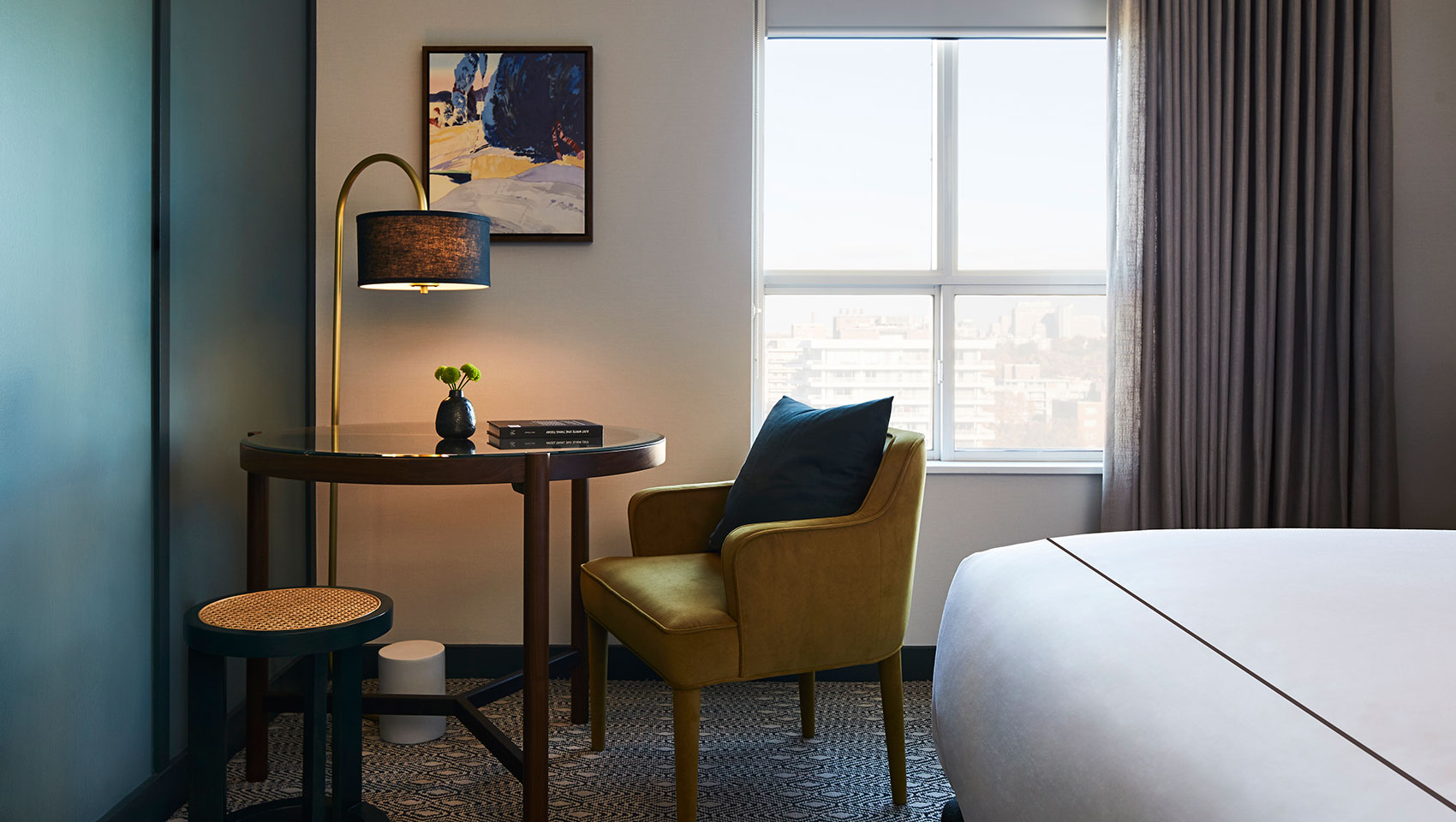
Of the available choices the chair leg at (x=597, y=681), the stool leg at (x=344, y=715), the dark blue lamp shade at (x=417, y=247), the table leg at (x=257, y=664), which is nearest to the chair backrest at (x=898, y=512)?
the chair leg at (x=597, y=681)

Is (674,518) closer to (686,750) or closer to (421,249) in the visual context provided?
(686,750)

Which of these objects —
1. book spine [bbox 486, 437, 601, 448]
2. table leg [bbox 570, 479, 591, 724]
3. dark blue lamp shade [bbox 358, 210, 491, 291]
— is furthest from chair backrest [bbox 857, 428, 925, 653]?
dark blue lamp shade [bbox 358, 210, 491, 291]

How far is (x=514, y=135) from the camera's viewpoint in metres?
2.87

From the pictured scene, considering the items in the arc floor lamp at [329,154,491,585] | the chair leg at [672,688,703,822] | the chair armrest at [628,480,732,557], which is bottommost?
the chair leg at [672,688,703,822]

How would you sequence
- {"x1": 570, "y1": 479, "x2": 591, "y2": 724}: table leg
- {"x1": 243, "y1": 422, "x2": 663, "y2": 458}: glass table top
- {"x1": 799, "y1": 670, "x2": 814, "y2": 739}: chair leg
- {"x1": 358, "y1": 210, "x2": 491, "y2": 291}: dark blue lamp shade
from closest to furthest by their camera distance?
1. {"x1": 243, "y1": 422, "x2": 663, "y2": 458}: glass table top
2. {"x1": 358, "y1": 210, "x2": 491, "y2": 291}: dark blue lamp shade
3. {"x1": 799, "y1": 670, "x2": 814, "y2": 739}: chair leg
4. {"x1": 570, "y1": 479, "x2": 591, "y2": 724}: table leg

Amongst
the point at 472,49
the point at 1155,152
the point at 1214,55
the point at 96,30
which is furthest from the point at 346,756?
the point at 1214,55

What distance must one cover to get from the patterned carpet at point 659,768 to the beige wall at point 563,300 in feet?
1.71

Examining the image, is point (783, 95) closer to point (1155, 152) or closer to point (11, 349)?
point (1155, 152)

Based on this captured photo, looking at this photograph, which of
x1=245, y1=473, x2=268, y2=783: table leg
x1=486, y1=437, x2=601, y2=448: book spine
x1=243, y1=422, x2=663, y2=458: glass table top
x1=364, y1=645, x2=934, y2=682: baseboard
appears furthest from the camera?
x1=364, y1=645, x2=934, y2=682: baseboard

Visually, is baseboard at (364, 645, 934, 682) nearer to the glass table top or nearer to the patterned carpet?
the patterned carpet

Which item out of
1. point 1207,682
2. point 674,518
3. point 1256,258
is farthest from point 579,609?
point 1256,258

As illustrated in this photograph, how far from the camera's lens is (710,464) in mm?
2916

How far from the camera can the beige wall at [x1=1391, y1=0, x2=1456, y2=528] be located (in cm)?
286

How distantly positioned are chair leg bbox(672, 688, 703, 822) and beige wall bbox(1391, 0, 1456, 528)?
2534mm
